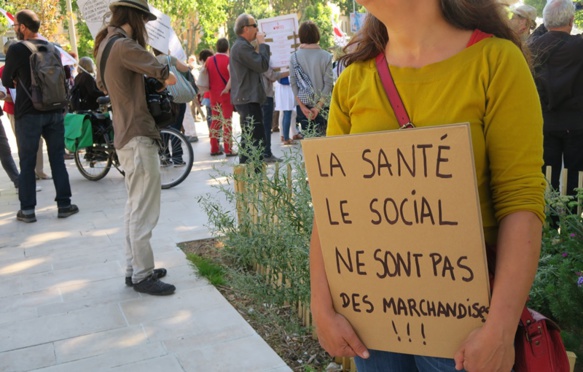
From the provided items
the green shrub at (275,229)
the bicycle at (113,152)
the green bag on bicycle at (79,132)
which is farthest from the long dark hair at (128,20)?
the green bag on bicycle at (79,132)

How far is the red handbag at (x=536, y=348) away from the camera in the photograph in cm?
149

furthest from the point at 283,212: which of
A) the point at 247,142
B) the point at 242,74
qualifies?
the point at 242,74

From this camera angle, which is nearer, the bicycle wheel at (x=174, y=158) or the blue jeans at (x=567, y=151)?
the blue jeans at (x=567, y=151)

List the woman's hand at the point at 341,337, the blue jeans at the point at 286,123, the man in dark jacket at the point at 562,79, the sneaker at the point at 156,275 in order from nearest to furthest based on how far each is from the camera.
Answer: the woman's hand at the point at 341,337
the sneaker at the point at 156,275
the man in dark jacket at the point at 562,79
the blue jeans at the point at 286,123

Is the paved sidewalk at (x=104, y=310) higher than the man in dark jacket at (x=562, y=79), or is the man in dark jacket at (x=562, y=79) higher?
the man in dark jacket at (x=562, y=79)

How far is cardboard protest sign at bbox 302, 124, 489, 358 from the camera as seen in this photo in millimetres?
1434

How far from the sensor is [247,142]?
4.95 meters

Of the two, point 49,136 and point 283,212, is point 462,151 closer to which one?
point 283,212

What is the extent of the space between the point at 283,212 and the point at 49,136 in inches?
152

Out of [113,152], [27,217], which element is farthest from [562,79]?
[113,152]

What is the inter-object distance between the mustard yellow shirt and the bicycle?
704 cm

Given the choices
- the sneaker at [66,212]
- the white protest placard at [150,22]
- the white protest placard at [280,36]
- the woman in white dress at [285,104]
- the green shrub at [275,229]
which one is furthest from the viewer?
the woman in white dress at [285,104]

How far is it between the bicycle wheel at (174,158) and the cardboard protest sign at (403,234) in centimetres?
708

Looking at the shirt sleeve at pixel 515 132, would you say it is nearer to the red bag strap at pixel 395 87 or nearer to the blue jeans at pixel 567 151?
the red bag strap at pixel 395 87
